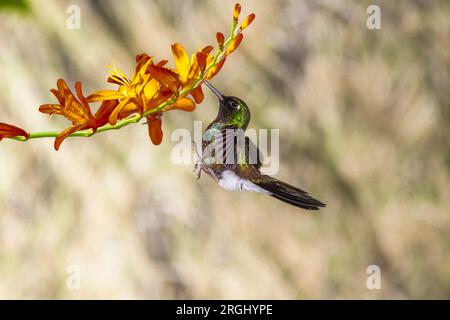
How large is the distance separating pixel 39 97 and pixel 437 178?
1.10 m

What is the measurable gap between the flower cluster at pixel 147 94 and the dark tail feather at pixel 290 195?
8cm

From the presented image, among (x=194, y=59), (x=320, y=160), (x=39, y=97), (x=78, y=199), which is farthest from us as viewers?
(x=320, y=160)

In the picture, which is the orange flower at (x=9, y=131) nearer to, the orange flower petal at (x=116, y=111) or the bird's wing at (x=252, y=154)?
the orange flower petal at (x=116, y=111)

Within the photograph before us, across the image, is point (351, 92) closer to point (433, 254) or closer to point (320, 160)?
point (320, 160)

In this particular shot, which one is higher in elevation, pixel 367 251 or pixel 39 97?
pixel 39 97

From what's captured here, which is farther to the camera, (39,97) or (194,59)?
(39,97)

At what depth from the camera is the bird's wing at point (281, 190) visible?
0.96 feet

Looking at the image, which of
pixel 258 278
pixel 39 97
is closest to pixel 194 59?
pixel 39 97

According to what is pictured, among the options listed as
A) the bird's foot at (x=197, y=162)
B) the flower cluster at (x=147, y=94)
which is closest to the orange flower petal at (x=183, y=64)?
the flower cluster at (x=147, y=94)

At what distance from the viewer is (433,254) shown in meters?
1.96

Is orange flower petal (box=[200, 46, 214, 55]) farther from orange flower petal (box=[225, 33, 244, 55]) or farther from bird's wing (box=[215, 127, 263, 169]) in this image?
bird's wing (box=[215, 127, 263, 169])

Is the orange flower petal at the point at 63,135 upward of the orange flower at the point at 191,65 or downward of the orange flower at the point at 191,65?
downward

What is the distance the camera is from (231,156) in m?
0.34

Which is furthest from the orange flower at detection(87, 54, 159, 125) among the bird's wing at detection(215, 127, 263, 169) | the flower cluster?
the bird's wing at detection(215, 127, 263, 169)
